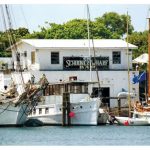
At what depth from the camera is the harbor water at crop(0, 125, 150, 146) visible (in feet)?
192

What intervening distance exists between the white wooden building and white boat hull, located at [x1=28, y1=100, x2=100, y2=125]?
8.60 metres

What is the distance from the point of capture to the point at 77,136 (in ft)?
211

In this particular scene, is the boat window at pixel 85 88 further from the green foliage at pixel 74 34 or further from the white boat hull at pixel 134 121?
the green foliage at pixel 74 34

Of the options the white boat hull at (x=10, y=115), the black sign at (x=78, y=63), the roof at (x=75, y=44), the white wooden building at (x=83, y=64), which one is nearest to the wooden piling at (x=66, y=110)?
the white boat hull at (x=10, y=115)

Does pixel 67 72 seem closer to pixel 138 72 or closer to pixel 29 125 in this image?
pixel 138 72

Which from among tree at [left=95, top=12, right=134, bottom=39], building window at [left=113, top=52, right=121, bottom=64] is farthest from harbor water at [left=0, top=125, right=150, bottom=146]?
tree at [left=95, top=12, right=134, bottom=39]

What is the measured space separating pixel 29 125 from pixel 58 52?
1300 centimetres

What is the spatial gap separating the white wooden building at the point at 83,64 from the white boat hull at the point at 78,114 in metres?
8.60

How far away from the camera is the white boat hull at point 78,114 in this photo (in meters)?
75.9

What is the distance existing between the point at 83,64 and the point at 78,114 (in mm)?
10811

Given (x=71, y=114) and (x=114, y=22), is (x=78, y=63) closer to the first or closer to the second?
(x=71, y=114)

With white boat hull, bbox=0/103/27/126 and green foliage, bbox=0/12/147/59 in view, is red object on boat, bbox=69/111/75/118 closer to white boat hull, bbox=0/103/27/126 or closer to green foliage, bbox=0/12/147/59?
white boat hull, bbox=0/103/27/126

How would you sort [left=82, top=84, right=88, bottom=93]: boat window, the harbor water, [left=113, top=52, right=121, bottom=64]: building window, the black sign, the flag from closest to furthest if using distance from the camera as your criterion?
the harbor water → [left=82, top=84, right=88, bottom=93]: boat window → the flag → the black sign → [left=113, top=52, right=121, bottom=64]: building window

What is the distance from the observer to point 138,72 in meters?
87.4
